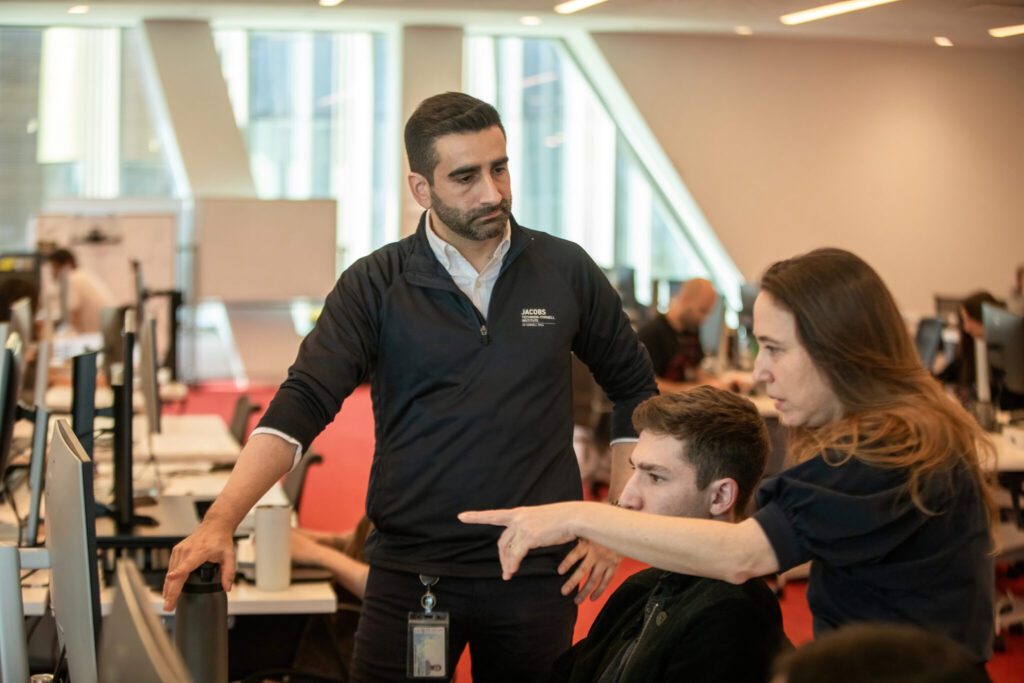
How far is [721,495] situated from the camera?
6.90 ft

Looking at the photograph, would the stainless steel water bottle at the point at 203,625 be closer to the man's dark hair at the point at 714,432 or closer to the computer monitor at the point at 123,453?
the man's dark hair at the point at 714,432

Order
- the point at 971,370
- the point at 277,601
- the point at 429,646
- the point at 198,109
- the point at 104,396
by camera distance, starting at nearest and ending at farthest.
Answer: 1. the point at 429,646
2. the point at 277,601
3. the point at 104,396
4. the point at 971,370
5. the point at 198,109

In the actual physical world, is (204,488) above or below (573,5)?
below

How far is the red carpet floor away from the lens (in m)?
4.84

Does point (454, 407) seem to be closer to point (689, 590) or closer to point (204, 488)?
point (689, 590)

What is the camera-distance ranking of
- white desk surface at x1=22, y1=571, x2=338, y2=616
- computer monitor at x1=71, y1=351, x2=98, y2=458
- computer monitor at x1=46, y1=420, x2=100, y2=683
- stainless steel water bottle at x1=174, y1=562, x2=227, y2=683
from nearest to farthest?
computer monitor at x1=46, y1=420, x2=100, y2=683, stainless steel water bottle at x1=174, y1=562, x2=227, y2=683, computer monitor at x1=71, y1=351, x2=98, y2=458, white desk surface at x1=22, y1=571, x2=338, y2=616

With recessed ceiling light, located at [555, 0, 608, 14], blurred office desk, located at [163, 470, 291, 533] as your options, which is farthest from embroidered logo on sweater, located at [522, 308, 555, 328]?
recessed ceiling light, located at [555, 0, 608, 14]

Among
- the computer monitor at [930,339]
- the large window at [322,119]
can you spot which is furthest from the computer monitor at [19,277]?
the large window at [322,119]

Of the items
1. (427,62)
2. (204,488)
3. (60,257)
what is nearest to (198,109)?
(427,62)

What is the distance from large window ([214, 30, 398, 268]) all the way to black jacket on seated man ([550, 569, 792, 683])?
11.1m

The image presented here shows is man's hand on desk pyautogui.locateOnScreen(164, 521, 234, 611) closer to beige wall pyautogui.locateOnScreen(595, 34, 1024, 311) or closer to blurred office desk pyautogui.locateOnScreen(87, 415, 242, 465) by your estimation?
blurred office desk pyautogui.locateOnScreen(87, 415, 242, 465)

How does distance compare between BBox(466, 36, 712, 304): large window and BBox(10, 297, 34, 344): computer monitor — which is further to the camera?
BBox(466, 36, 712, 304): large window

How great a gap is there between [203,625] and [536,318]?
95cm

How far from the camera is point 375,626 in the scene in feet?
8.29
